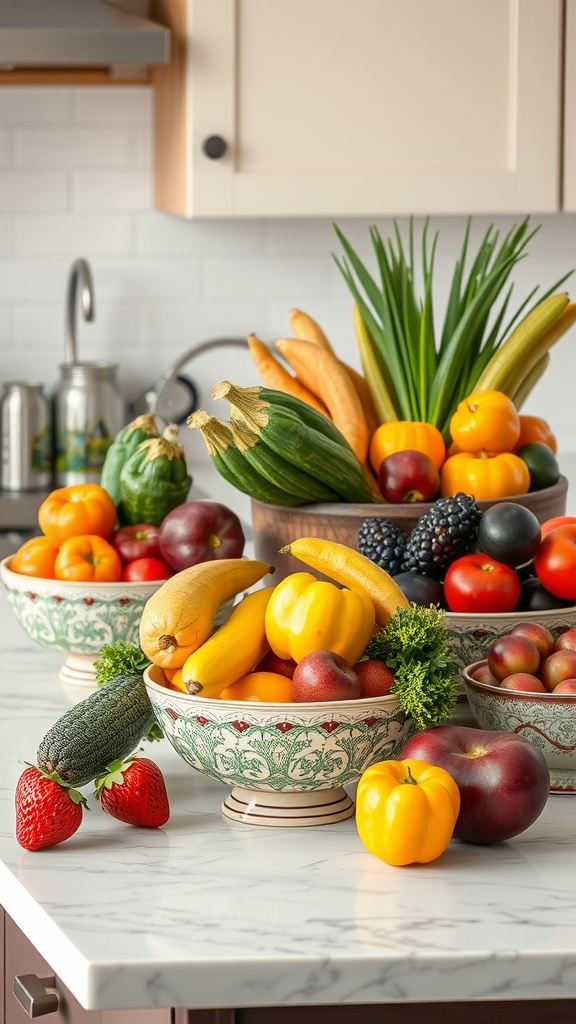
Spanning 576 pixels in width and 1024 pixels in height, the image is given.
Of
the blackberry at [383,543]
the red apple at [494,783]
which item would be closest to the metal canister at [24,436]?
the blackberry at [383,543]

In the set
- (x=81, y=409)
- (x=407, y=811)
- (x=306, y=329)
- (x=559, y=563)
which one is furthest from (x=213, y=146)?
(x=407, y=811)

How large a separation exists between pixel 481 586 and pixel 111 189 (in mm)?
1863

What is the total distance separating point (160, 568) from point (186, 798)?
374mm

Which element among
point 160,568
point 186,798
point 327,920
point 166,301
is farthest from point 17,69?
point 327,920

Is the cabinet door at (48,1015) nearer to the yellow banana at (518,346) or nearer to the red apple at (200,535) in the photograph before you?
the red apple at (200,535)

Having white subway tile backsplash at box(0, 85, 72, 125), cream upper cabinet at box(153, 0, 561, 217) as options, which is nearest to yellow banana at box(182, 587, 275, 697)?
cream upper cabinet at box(153, 0, 561, 217)

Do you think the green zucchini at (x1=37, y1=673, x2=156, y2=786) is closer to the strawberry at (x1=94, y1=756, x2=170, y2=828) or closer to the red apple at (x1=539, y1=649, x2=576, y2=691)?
the strawberry at (x1=94, y1=756, x2=170, y2=828)

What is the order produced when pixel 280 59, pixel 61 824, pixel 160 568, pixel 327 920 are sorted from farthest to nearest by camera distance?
pixel 280 59 < pixel 160 568 < pixel 61 824 < pixel 327 920

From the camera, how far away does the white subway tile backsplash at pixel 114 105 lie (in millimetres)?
2814

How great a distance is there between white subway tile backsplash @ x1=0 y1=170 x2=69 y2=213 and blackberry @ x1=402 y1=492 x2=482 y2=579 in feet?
5.86

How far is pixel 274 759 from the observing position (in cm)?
100

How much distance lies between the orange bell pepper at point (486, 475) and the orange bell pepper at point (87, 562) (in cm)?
37

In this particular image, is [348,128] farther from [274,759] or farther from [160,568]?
[274,759]

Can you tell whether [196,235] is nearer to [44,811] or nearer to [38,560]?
[38,560]
